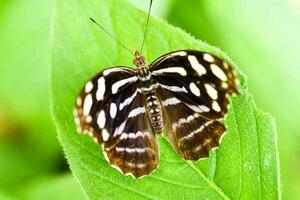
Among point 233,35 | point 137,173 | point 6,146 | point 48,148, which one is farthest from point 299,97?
point 6,146

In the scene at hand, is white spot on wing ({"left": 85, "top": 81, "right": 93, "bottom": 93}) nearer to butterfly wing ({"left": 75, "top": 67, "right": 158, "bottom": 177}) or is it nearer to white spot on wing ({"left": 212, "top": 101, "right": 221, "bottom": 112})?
butterfly wing ({"left": 75, "top": 67, "right": 158, "bottom": 177})

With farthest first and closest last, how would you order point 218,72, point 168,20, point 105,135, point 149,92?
point 168,20, point 149,92, point 105,135, point 218,72

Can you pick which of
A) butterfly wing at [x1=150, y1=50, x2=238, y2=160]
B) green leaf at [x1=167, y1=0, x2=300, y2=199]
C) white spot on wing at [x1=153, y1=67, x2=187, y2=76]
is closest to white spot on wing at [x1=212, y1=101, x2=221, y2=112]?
butterfly wing at [x1=150, y1=50, x2=238, y2=160]

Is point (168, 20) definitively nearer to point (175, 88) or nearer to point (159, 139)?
point (175, 88)

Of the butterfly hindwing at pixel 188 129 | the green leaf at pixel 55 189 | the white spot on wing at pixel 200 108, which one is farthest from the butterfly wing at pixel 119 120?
the green leaf at pixel 55 189

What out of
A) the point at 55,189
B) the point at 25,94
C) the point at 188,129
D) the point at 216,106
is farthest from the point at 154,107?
the point at 25,94

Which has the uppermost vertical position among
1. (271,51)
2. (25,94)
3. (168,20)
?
(168,20)

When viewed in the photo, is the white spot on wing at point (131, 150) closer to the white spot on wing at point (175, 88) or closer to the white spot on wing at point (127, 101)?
the white spot on wing at point (127, 101)
